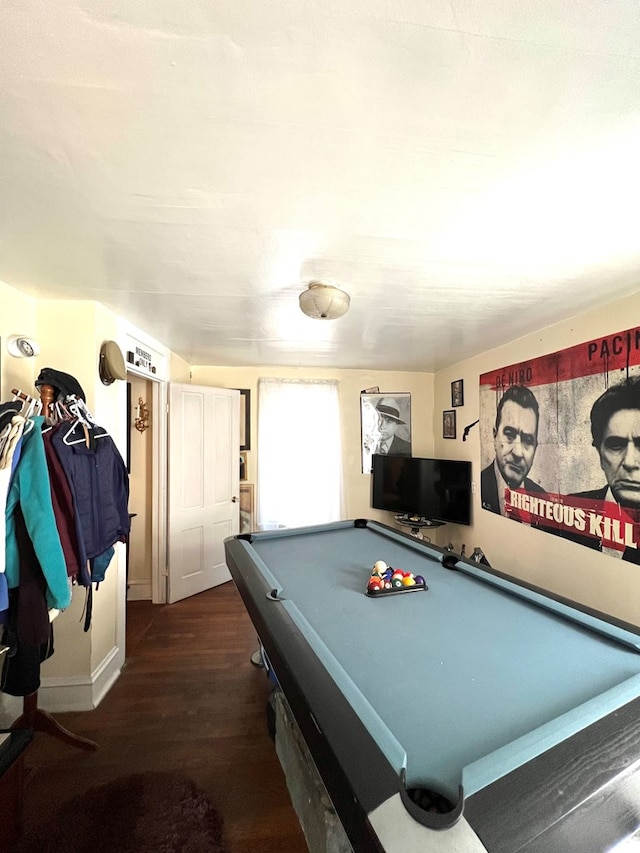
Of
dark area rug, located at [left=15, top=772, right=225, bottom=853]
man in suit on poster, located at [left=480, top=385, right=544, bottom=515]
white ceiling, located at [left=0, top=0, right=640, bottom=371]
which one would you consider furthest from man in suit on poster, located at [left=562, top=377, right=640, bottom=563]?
dark area rug, located at [left=15, top=772, right=225, bottom=853]

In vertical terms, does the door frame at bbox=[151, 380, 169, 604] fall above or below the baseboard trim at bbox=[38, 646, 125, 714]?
above

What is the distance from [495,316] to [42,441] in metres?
2.62

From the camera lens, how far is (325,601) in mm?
1543

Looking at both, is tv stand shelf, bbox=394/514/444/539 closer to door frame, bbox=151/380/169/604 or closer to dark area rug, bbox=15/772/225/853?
door frame, bbox=151/380/169/604

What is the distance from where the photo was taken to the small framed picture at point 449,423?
154 inches

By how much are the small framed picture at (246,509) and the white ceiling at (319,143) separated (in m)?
2.72

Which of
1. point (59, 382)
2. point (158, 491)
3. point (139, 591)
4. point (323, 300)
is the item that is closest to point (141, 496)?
point (158, 491)

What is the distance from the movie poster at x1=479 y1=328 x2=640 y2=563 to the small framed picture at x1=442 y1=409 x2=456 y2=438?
76 centimetres

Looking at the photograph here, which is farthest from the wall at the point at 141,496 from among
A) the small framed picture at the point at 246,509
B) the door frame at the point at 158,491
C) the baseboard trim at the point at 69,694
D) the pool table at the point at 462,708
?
the pool table at the point at 462,708

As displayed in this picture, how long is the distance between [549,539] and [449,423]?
1732mm

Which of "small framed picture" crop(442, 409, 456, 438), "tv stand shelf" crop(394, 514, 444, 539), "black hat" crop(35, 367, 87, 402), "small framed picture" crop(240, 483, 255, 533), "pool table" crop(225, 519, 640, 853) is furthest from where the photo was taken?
"small framed picture" crop(240, 483, 255, 533)

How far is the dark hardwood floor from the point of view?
1440 mm

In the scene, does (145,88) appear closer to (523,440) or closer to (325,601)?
(325,601)

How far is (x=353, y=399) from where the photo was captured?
4.29m
